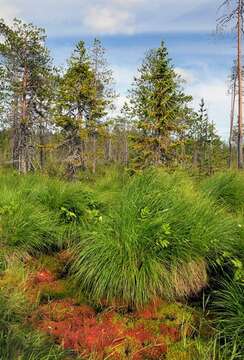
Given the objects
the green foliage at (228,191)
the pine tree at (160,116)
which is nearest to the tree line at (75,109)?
the pine tree at (160,116)

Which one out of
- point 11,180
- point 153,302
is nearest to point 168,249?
point 153,302

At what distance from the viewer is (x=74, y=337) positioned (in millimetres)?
3344

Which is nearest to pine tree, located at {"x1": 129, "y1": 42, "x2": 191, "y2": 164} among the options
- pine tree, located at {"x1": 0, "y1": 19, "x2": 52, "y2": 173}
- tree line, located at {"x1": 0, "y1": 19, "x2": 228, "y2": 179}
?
tree line, located at {"x1": 0, "y1": 19, "x2": 228, "y2": 179}

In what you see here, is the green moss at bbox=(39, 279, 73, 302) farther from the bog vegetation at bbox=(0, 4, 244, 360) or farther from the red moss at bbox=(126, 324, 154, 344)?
the red moss at bbox=(126, 324, 154, 344)

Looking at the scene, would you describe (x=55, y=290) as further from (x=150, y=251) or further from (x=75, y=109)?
(x=75, y=109)

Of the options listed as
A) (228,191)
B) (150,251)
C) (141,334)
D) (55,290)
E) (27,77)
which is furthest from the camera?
(27,77)

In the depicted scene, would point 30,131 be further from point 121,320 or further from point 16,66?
point 121,320

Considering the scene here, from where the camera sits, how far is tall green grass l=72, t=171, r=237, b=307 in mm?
→ 3803

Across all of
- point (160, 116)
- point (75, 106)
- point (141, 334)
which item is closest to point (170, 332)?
point (141, 334)

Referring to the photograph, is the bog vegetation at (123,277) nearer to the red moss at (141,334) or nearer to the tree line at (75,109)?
the red moss at (141,334)

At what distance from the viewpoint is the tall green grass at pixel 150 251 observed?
12.5ft

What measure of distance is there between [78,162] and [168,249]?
56.0 ft

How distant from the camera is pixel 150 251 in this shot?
3.95 m

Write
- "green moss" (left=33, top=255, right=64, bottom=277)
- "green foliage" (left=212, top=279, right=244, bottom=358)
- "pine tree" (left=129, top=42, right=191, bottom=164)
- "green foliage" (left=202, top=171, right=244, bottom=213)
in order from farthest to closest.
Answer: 1. "pine tree" (left=129, top=42, right=191, bottom=164)
2. "green foliage" (left=202, top=171, right=244, bottom=213)
3. "green moss" (left=33, top=255, right=64, bottom=277)
4. "green foliage" (left=212, top=279, right=244, bottom=358)
